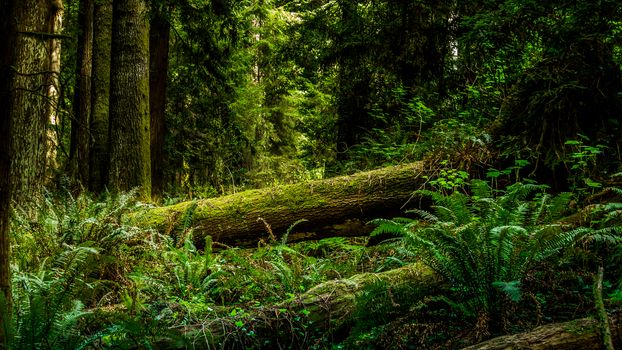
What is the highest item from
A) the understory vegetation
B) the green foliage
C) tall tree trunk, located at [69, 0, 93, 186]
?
tall tree trunk, located at [69, 0, 93, 186]

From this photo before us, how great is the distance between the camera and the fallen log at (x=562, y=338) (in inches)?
100

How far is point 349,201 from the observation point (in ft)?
20.6

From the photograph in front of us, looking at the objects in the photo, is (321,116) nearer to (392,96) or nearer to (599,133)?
(392,96)

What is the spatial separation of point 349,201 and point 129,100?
173 inches

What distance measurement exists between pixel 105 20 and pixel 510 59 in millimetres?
8333

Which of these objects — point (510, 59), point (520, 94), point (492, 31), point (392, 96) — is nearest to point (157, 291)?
point (520, 94)

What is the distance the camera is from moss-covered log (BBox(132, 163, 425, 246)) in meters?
6.25

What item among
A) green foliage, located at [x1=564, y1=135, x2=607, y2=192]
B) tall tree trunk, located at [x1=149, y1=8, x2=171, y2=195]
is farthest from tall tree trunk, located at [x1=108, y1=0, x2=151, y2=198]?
green foliage, located at [x1=564, y1=135, x2=607, y2=192]

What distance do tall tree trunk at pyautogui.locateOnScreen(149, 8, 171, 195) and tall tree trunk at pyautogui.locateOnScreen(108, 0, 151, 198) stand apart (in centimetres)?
239

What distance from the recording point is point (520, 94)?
20.7 feet

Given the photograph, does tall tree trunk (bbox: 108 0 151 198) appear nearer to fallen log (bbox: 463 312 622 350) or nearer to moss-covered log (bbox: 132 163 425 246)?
moss-covered log (bbox: 132 163 425 246)

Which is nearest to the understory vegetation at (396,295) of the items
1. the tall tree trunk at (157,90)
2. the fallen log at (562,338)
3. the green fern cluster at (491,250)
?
the green fern cluster at (491,250)

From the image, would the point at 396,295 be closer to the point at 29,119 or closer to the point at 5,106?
the point at 5,106

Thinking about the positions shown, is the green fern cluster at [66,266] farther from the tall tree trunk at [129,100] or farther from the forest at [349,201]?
the tall tree trunk at [129,100]
